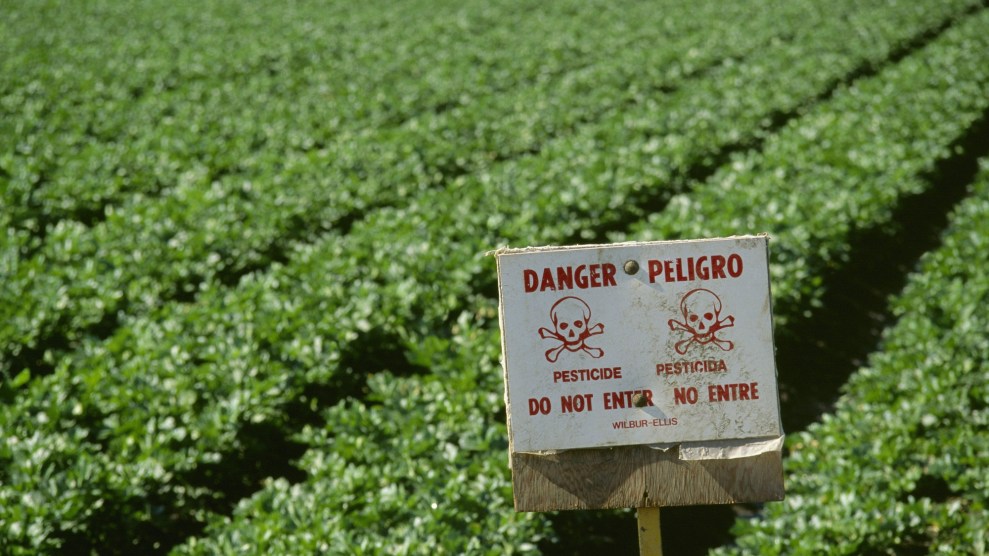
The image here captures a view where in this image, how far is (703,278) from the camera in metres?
2.48

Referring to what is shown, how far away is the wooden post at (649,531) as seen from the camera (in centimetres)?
258

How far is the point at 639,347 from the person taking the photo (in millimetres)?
2516

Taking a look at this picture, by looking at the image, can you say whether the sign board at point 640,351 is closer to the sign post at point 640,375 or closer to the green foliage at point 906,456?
the sign post at point 640,375

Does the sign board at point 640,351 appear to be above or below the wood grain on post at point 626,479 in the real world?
above

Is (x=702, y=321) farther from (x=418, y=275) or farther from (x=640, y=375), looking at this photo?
(x=418, y=275)

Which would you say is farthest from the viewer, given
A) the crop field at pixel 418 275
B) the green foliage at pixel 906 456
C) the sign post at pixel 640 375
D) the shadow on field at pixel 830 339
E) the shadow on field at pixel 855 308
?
the shadow on field at pixel 855 308

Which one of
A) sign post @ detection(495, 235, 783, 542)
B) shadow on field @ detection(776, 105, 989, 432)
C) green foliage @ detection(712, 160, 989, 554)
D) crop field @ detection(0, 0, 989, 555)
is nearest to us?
sign post @ detection(495, 235, 783, 542)

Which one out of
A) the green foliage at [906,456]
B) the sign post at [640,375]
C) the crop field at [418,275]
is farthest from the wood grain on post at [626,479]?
the green foliage at [906,456]

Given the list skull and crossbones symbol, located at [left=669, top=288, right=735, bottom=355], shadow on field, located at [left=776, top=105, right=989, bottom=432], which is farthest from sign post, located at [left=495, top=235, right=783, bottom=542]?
shadow on field, located at [left=776, top=105, right=989, bottom=432]

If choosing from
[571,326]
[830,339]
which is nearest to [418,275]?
[830,339]

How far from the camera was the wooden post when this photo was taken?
102 inches

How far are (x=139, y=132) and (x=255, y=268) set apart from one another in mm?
5148

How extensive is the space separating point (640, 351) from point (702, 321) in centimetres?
21

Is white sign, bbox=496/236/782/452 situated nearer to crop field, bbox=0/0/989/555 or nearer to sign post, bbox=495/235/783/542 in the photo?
sign post, bbox=495/235/783/542
